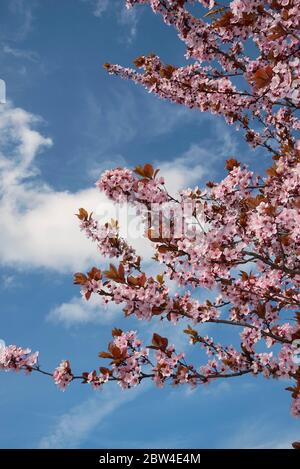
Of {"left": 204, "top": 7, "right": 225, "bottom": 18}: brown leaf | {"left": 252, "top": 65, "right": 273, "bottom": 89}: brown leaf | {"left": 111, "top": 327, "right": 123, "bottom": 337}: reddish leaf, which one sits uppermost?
{"left": 204, "top": 7, "right": 225, "bottom": 18}: brown leaf

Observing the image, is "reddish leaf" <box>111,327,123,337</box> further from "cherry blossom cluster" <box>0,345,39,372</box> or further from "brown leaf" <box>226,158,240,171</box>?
"brown leaf" <box>226,158,240,171</box>

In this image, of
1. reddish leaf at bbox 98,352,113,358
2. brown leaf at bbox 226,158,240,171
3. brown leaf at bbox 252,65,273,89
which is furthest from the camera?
brown leaf at bbox 226,158,240,171

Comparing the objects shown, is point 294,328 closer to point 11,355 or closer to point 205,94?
point 11,355

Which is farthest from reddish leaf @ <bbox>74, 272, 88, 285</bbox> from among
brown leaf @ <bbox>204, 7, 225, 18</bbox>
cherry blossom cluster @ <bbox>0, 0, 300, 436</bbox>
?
brown leaf @ <bbox>204, 7, 225, 18</bbox>

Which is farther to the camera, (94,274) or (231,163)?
(231,163)

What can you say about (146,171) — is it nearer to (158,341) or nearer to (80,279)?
(80,279)

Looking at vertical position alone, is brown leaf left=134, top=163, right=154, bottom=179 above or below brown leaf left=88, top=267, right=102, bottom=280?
above

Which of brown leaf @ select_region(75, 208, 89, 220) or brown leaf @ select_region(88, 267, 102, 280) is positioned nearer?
brown leaf @ select_region(88, 267, 102, 280)

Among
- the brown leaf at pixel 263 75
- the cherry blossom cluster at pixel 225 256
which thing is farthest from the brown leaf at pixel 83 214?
the brown leaf at pixel 263 75

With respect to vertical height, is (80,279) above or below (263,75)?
below

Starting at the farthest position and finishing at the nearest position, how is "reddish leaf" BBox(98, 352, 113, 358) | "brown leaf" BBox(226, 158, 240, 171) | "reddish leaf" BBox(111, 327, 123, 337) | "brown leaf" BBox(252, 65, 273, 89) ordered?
1. "brown leaf" BBox(226, 158, 240, 171)
2. "reddish leaf" BBox(111, 327, 123, 337)
3. "reddish leaf" BBox(98, 352, 113, 358)
4. "brown leaf" BBox(252, 65, 273, 89)

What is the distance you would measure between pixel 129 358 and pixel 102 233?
1.64 metres

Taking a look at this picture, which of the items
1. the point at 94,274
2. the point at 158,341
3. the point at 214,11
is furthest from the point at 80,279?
the point at 214,11

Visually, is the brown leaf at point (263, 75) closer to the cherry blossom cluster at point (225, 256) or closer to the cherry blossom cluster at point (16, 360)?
the cherry blossom cluster at point (225, 256)
